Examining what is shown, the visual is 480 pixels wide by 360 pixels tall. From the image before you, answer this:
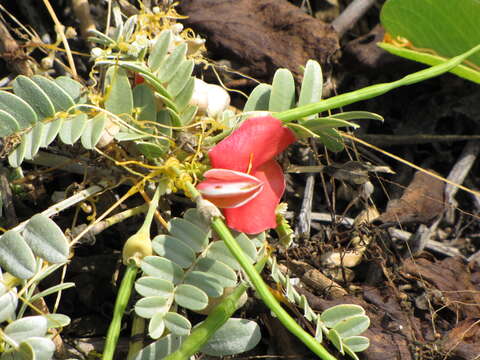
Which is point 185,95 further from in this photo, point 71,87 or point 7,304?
point 7,304

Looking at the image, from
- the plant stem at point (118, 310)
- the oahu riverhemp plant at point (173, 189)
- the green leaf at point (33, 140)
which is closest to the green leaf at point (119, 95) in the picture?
the oahu riverhemp plant at point (173, 189)

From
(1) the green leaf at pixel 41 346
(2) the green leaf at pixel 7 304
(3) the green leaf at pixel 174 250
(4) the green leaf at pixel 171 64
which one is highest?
(4) the green leaf at pixel 171 64

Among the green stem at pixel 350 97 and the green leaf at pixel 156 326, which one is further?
the green stem at pixel 350 97

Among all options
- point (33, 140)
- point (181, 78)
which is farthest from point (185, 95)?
point (33, 140)

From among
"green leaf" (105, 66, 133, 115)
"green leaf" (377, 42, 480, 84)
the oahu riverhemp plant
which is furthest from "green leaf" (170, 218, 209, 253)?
"green leaf" (377, 42, 480, 84)

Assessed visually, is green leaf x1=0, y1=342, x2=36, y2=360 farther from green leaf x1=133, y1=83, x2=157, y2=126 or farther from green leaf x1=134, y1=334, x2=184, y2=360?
green leaf x1=133, y1=83, x2=157, y2=126

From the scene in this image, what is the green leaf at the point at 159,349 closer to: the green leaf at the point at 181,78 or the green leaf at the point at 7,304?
the green leaf at the point at 7,304

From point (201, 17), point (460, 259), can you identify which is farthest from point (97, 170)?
point (460, 259)
